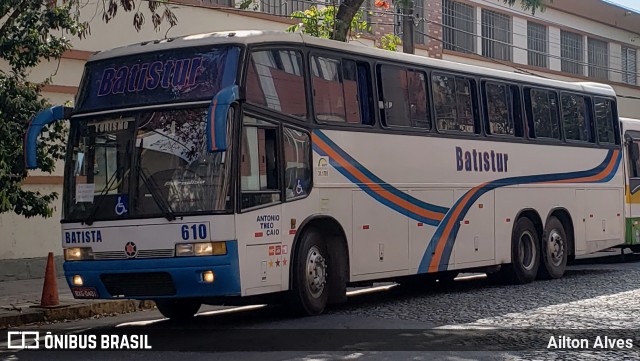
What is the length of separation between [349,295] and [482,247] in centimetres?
219

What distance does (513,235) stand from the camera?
16.4 m

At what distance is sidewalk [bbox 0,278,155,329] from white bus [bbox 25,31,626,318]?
1.92 m

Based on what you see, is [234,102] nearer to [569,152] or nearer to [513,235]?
[513,235]

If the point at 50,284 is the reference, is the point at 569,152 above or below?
above

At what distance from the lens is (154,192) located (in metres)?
10.8

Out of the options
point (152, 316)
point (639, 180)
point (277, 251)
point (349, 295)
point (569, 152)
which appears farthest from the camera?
point (639, 180)

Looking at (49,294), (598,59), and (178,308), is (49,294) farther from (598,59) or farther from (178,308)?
(598,59)

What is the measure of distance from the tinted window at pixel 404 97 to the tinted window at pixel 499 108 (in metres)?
1.88

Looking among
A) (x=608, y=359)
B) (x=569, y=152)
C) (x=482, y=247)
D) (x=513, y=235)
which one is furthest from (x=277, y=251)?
(x=569, y=152)

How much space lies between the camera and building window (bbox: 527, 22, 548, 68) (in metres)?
34.4

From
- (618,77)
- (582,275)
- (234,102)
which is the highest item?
(618,77)

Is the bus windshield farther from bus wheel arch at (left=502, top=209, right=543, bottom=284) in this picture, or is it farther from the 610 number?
bus wheel arch at (left=502, top=209, right=543, bottom=284)

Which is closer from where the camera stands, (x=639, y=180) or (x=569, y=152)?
(x=569, y=152)

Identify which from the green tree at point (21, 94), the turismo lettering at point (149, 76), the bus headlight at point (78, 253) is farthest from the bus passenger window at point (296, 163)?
the green tree at point (21, 94)
